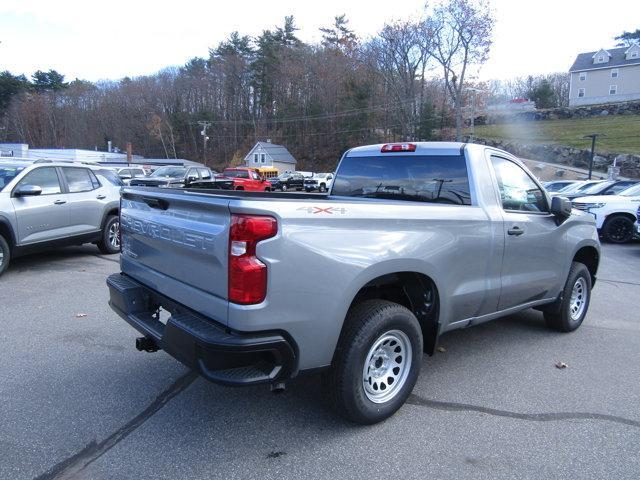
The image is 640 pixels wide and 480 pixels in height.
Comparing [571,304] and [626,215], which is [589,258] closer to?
[571,304]

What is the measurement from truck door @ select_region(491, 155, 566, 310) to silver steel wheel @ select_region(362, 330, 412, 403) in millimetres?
1283

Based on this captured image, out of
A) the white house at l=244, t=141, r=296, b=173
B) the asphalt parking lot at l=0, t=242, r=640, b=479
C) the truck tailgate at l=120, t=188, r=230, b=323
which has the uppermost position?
the white house at l=244, t=141, r=296, b=173

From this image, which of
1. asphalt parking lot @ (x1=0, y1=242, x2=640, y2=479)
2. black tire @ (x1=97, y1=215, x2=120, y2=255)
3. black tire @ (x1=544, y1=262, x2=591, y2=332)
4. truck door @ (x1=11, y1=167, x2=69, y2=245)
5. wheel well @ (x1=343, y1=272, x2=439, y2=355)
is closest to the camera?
asphalt parking lot @ (x1=0, y1=242, x2=640, y2=479)

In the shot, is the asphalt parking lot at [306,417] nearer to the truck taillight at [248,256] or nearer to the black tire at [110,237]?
the truck taillight at [248,256]

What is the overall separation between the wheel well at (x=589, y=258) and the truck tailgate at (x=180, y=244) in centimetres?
429

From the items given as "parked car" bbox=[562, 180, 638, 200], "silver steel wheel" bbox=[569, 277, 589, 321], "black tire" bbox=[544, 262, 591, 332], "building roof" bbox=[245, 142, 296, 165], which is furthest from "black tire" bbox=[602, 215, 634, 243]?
"building roof" bbox=[245, 142, 296, 165]

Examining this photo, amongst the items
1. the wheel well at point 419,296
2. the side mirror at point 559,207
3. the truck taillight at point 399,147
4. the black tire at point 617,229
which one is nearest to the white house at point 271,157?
the black tire at point 617,229

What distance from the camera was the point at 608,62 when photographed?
68.4 meters

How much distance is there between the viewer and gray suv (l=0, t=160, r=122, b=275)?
716 cm

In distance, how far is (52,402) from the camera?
11.3 feet

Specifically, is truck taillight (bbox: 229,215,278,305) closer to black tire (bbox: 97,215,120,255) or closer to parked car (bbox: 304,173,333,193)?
black tire (bbox: 97,215,120,255)

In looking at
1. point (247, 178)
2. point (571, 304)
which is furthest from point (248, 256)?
point (247, 178)

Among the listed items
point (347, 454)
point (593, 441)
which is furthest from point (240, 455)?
point (593, 441)

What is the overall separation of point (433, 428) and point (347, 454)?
2.25ft
